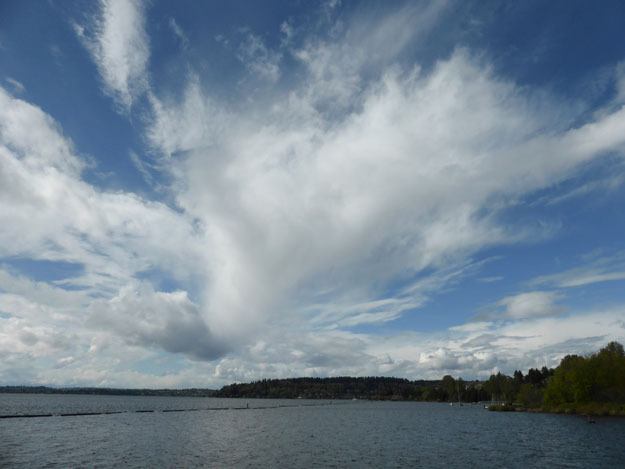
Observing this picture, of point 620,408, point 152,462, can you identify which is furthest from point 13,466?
point 620,408

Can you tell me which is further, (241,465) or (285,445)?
(285,445)

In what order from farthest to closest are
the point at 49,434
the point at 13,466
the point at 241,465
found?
the point at 49,434 < the point at 241,465 < the point at 13,466

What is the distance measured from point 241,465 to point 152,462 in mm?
12792

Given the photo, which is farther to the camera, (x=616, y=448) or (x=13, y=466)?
(x=616, y=448)

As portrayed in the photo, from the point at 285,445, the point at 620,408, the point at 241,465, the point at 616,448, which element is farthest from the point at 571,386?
the point at 241,465

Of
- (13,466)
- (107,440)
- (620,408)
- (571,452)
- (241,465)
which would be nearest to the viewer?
(13,466)

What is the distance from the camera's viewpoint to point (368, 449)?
76.8 meters

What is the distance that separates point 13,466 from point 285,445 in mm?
43311

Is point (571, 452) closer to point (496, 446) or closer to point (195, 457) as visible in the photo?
point (496, 446)

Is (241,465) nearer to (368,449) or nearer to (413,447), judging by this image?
(368,449)

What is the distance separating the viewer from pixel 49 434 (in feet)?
308

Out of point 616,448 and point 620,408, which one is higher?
point 620,408

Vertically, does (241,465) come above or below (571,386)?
below

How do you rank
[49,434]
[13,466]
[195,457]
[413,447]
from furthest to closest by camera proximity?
[49,434] < [413,447] < [195,457] < [13,466]
